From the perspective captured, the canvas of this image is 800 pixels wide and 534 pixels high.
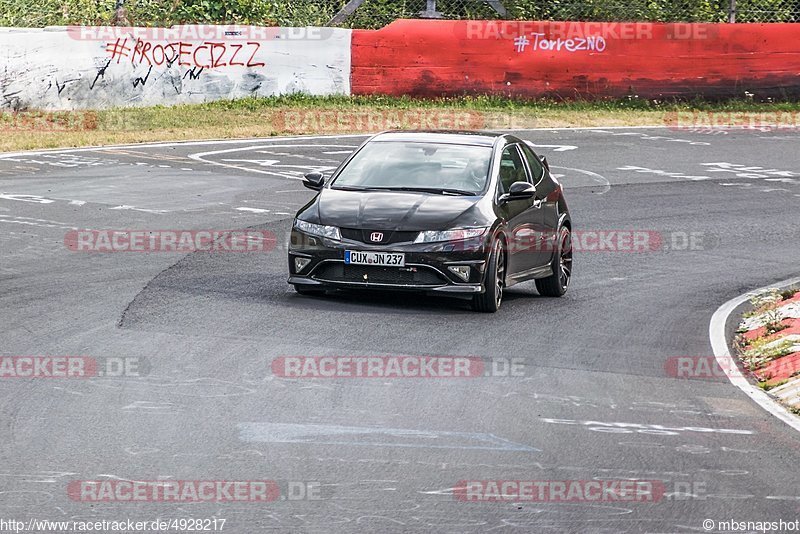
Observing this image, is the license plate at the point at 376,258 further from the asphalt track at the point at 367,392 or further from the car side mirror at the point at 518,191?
the car side mirror at the point at 518,191

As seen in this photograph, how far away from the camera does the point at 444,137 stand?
13797 millimetres

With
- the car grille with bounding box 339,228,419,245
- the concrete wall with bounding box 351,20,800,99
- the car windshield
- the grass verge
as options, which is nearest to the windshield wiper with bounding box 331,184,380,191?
the car windshield

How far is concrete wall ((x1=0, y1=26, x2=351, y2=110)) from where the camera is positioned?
87.6ft

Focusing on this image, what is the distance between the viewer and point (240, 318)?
11.6 m

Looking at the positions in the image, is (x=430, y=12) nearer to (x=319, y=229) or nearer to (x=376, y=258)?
(x=319, y=229)

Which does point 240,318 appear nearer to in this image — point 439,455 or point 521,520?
point 439,455

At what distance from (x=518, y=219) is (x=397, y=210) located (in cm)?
137

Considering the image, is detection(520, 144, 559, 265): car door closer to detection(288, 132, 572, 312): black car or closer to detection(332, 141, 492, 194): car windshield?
detection(288, 132, 572, 312): black car

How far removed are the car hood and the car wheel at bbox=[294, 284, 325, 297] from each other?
602 millimetres

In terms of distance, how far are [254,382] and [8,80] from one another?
61.8 ft

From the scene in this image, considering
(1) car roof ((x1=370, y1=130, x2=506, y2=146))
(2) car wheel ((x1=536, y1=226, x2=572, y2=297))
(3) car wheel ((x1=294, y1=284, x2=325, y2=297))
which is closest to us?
(3) car wheel ((x1=294, y1=284, x2=325, y2=297))

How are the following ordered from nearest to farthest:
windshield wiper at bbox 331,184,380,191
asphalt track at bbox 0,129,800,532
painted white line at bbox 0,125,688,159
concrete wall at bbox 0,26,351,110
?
asphalt track at bbox 0,129,800,532 → windshield wiper at bbox 331,184,380,191 → painted white line at bbox 0,125,688,159 → concrete wall at bbox 0,26,351,110

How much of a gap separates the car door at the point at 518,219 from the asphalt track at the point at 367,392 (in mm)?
423

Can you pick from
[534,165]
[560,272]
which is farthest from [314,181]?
[560,272]
